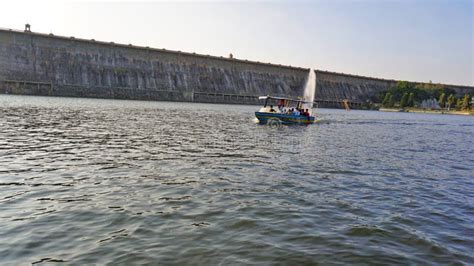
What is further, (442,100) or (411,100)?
(442,100)

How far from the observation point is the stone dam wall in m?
89.7

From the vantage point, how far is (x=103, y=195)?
10938 mm

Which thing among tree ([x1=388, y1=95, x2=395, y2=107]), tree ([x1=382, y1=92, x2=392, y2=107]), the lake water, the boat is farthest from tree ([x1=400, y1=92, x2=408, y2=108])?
the lake water

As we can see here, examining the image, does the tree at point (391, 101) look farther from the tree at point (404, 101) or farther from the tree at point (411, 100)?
the tree at point (411, 100)

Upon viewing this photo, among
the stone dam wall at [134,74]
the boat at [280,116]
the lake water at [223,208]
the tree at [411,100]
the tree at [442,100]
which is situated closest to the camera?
the lake water at [223,208]

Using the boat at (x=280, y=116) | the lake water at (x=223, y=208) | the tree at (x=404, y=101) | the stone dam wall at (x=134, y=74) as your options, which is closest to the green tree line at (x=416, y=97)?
the tree at (x=404, y=101)

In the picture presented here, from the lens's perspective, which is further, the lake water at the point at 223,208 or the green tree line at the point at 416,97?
the green tree line at the point at 416,97

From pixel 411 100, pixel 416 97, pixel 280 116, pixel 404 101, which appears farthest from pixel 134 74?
pixel 416 97

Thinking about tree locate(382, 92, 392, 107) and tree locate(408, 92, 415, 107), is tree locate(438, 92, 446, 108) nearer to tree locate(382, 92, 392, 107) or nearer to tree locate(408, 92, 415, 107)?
tree locate(408, 92, 415, 107)

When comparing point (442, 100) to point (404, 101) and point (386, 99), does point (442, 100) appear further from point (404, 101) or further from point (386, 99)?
point (386, 99)

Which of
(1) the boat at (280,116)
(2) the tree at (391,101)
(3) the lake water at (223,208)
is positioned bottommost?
(3) the lake water at (223,208)

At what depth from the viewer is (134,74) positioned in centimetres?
10694

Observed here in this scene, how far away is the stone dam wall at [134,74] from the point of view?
8969cm

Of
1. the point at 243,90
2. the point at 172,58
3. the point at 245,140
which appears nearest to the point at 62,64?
the point at 172,58
